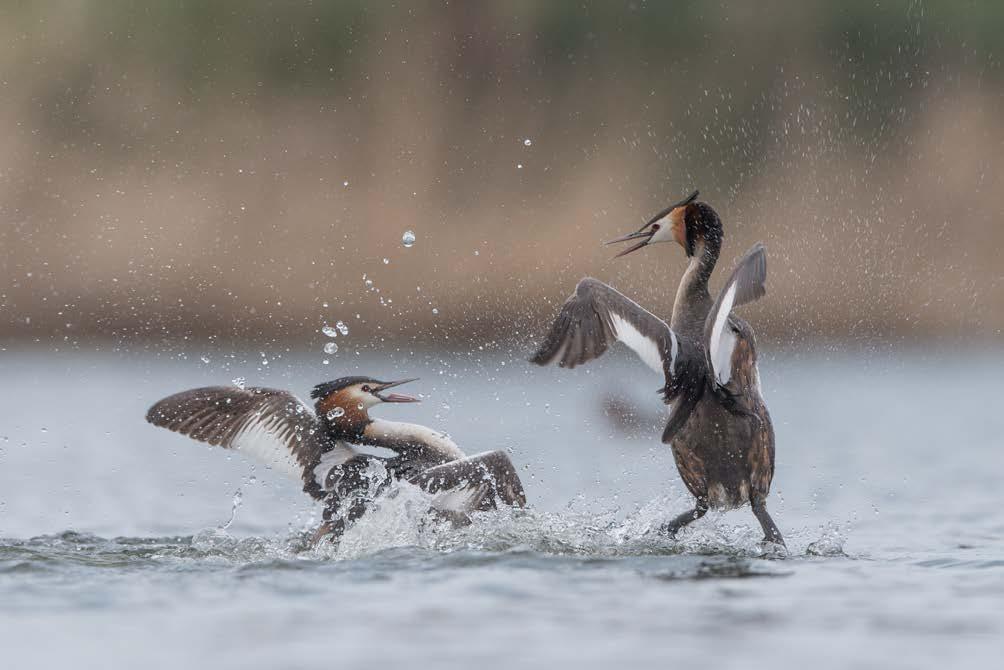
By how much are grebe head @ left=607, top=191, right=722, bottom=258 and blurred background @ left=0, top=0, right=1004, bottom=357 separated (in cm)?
811

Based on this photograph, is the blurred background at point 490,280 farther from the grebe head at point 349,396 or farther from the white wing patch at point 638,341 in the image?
the grebe head at point 349,396

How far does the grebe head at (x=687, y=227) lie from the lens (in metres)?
8.30

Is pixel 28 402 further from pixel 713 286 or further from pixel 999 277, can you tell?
pixel 999 277

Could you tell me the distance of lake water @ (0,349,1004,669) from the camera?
5.60 meters

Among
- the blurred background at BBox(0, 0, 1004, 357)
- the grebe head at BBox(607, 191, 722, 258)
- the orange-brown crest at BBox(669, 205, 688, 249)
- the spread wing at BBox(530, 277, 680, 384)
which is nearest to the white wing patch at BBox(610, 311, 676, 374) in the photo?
the spread wing at BBox(530, 277, 680, 384)

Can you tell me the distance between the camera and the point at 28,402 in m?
16.6

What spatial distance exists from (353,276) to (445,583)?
1126 cm

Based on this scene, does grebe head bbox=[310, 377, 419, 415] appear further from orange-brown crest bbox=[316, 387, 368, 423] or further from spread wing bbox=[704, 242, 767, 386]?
spread wing bbox=[704, 242, 767, 386]

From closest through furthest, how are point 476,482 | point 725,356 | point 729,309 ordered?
point 729,309, point 476,482, point 725,356

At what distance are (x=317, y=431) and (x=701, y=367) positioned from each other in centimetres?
196

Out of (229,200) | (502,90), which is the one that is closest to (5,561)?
(229,200)

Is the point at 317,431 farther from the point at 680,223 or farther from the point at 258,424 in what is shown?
the point at 680,223

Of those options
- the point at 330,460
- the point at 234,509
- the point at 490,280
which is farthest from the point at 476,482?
the point at 490,280

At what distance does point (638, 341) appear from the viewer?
771 cm
